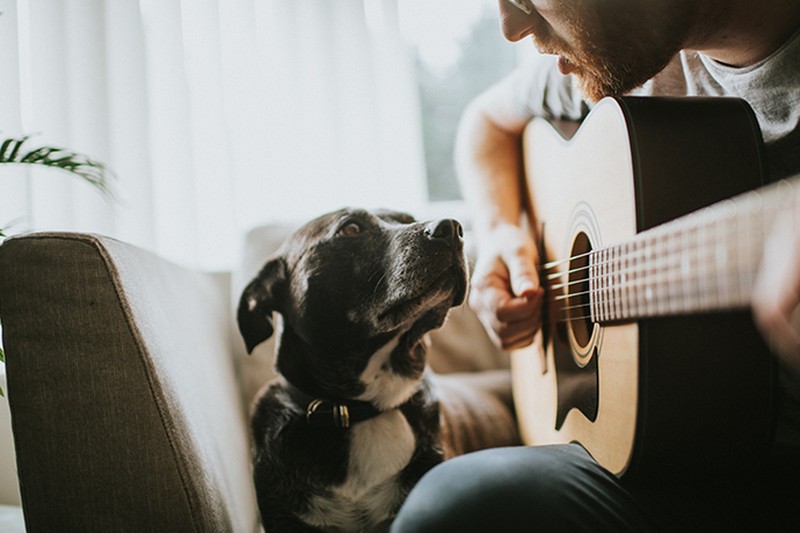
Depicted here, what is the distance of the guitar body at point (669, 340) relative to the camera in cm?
74

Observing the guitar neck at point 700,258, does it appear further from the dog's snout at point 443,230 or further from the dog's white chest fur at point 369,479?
the dog's white chest fur at point 369,479

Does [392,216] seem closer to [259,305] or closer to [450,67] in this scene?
[259,305]

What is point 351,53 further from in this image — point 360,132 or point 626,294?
point 626,294

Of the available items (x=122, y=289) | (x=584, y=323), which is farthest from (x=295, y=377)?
(x=584, y=323)

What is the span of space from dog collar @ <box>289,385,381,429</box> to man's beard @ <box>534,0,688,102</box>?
2.34ft

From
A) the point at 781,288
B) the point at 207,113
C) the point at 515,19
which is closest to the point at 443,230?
the point at 515,19

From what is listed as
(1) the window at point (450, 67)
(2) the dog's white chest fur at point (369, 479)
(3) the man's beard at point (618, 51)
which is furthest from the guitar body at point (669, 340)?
(1) the window at point (450, 67)

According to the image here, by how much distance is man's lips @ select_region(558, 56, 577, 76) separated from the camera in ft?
3.56

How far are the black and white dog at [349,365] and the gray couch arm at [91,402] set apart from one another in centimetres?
24

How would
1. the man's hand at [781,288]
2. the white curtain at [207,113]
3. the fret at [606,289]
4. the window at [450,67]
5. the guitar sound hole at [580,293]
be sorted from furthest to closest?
1. the window at [450,67]
2. the white curtain at [207,113]
3. the guitar sound hole at [580,293]
4. the fret at [606,289]
5. the man's hand at [781,288]

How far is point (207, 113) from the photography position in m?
1.91

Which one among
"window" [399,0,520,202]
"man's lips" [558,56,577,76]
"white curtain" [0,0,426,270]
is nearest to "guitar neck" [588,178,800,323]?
"man's lips" [558,56,577,76]

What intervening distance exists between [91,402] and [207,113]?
134cm

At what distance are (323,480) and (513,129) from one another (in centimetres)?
97
